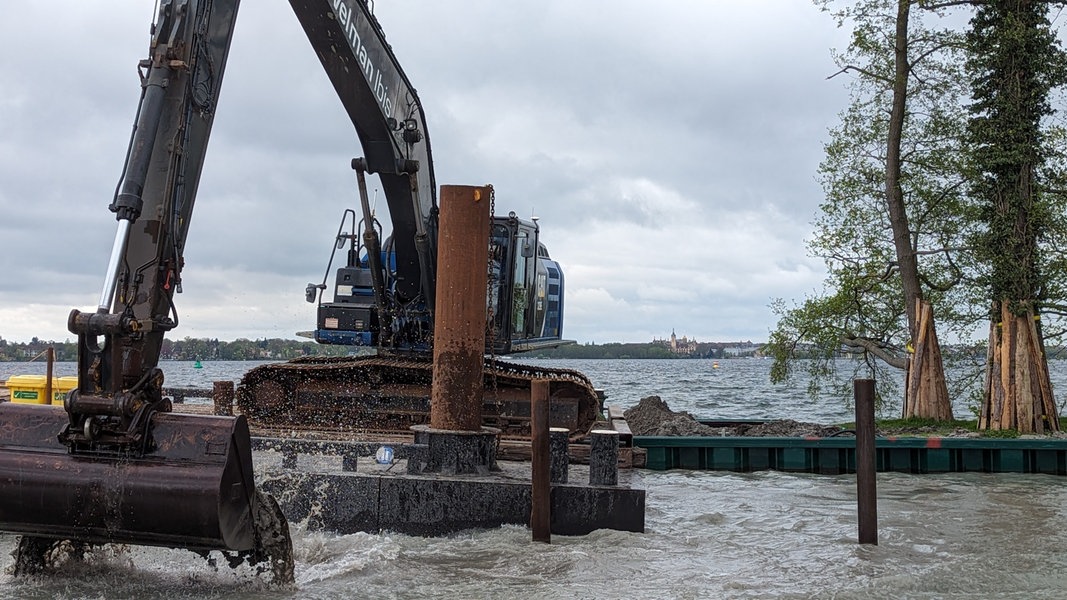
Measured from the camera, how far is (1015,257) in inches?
658

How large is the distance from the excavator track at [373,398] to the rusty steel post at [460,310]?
2847 mm

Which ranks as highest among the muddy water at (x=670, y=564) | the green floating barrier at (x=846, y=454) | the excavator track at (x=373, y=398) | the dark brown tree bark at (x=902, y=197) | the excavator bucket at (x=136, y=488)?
the dark brown tree bark at (x=902, y=197)

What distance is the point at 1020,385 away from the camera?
15703mm

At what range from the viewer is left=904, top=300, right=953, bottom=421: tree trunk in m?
17.1

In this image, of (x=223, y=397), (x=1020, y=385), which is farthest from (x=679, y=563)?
(x=1020, y=385)

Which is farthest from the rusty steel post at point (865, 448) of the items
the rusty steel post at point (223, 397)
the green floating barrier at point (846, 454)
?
the rusty steel post at point (223, 397)

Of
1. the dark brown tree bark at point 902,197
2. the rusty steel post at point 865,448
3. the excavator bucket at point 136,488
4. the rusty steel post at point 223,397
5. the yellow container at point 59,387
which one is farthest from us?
the dark brown tree bark at point 902,197

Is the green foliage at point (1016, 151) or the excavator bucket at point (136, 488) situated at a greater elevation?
the green foliage at point (1016, 151)

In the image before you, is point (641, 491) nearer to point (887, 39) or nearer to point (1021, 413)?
point (1021, 413)

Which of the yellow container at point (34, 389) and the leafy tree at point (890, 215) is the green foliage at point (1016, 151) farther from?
the yellow container at point (34, 389)

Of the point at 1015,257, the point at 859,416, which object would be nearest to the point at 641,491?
the point at 859,416

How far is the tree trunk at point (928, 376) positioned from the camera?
56.1 ft

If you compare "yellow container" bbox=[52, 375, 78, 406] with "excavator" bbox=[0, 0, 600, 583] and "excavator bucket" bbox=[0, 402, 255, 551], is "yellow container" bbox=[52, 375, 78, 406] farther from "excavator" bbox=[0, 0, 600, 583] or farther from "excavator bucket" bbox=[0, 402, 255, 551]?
"excavator bucket" bbox=[0, 402, 255, 551]

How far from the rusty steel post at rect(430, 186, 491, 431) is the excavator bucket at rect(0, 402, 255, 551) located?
2830 millimetres
